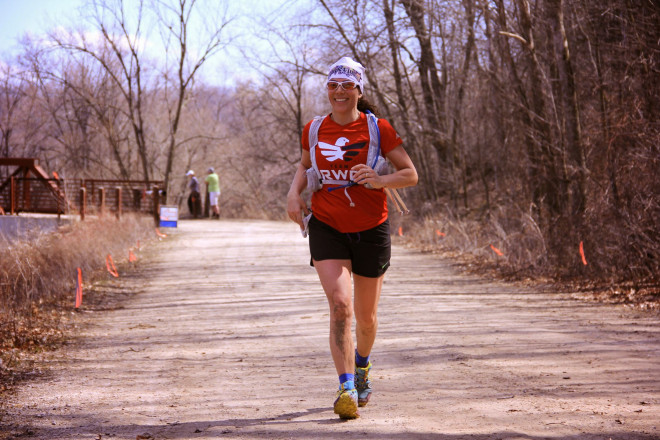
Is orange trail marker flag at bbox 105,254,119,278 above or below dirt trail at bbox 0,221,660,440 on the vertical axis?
above

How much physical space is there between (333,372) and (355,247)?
173 centimetres

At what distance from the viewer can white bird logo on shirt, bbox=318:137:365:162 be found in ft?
15.7

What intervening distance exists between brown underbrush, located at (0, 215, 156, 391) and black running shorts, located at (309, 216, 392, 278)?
111 inches

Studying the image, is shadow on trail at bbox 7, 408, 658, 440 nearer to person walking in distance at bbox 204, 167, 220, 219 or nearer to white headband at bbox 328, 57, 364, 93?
white headband at bbox 328, 57, 364, 93

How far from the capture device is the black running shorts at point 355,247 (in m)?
4.83

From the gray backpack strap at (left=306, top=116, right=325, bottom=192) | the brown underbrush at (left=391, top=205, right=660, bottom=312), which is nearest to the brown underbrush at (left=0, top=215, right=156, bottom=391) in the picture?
the gray backpack strap at (left=306, top=116, right=325, bottom=192)

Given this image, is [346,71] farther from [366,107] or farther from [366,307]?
[366,307]

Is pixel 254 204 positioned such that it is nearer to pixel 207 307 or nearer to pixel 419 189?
pixel 419 189

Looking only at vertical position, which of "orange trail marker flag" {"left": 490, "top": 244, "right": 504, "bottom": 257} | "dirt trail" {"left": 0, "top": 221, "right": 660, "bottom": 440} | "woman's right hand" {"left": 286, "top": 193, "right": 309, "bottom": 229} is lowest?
"dirt trail" {"left": 0, "top": 221, "right": 660, "bottom": 440}

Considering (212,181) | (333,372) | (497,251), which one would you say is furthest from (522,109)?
(212,181)

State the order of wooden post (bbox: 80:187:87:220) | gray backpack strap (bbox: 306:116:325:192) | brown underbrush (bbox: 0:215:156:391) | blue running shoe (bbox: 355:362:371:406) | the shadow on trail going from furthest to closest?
wooden post (bbox: 80:187:87:220) → brown underbrush (bbox: 0:215:156:391) → blue running shoe (bbox: 355:362:371:406) → gray backpack strap (bbox: 306:116:325:192) → the shadow on trail

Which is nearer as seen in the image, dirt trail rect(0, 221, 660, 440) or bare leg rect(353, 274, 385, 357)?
dirt trail rect(0, 221, 660, 440)

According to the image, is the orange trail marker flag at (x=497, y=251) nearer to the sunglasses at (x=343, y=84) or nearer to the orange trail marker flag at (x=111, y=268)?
the orange trail marker flag at (x=111, y=268)

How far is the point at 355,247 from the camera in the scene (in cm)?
486
